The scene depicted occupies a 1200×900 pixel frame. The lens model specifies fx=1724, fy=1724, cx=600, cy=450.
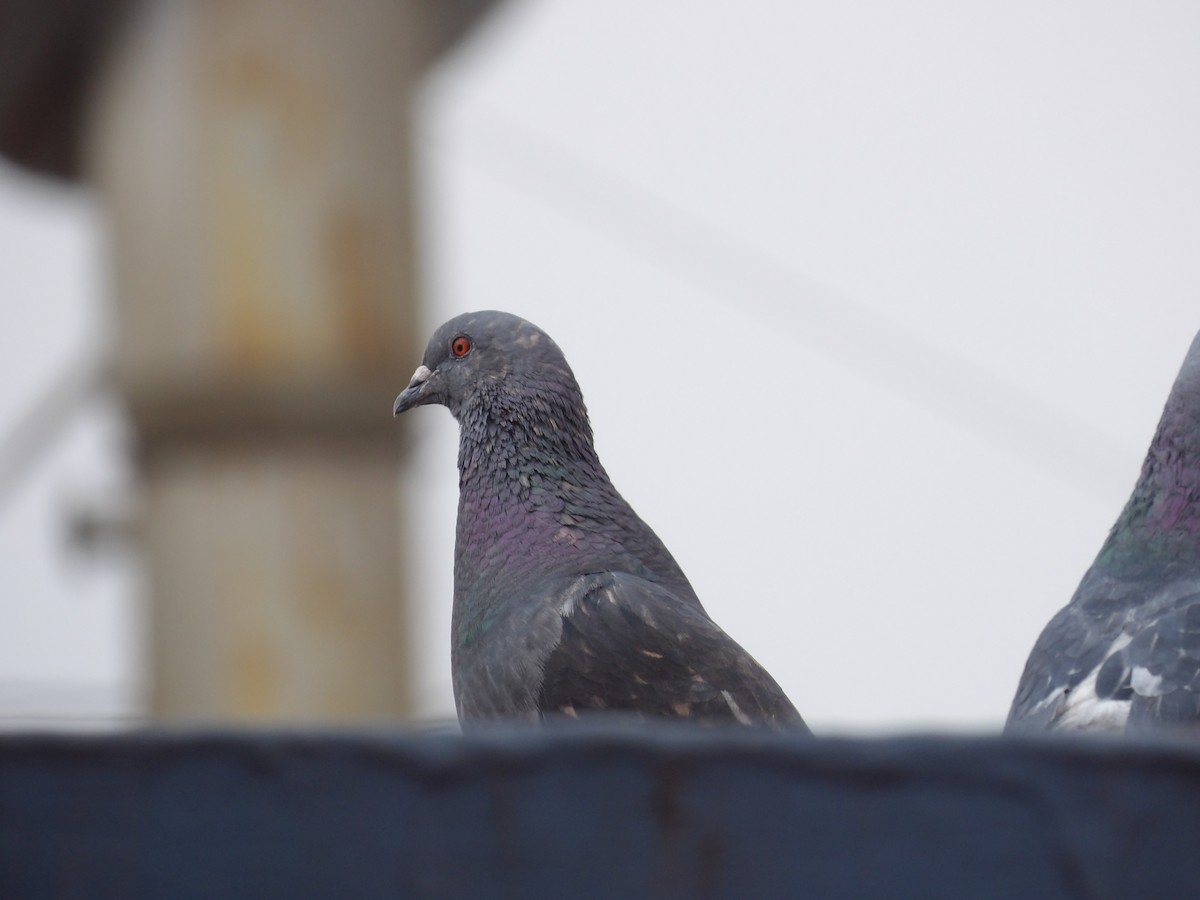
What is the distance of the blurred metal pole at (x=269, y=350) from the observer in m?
9.07

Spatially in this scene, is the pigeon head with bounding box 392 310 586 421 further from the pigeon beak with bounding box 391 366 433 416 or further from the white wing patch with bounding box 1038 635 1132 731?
the white wing patch with bounding box 1038 635 1132 731

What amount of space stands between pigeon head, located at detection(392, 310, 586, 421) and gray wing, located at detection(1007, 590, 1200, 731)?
1414mm

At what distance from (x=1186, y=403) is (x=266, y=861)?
3580 millimetres

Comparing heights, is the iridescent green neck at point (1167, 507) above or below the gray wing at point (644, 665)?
above

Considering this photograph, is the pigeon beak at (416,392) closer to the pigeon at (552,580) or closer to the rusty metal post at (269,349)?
the pigeon at (552,580)

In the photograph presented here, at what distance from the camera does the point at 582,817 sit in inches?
63.8

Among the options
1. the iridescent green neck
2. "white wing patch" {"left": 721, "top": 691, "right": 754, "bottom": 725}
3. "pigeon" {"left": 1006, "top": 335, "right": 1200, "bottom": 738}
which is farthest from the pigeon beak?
the iridescent green neck

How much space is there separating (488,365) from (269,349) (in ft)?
14.8

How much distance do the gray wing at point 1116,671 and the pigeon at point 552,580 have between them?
0.65 metres

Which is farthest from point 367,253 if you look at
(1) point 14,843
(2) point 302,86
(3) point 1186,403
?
(1) point 14,843

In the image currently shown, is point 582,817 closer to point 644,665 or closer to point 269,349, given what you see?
point 644,665

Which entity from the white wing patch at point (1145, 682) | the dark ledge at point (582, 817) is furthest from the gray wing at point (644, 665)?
the dark ledge at point (582, 817)

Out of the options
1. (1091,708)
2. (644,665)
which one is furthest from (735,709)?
(1091,708)

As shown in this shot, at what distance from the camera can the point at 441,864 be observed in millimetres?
1629
